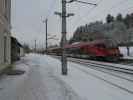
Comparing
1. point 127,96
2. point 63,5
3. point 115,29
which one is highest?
point 115,29

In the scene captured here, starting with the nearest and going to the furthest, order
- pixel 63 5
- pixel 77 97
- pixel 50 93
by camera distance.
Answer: pixel 77 97 < pixel 50 93 < pixel 63 5

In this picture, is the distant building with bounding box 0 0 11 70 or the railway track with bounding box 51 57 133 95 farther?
the distant building with bounding box 0 0 11 70

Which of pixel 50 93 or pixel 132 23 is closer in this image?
pixel 50 93

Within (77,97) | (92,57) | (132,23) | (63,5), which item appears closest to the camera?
(77,97)

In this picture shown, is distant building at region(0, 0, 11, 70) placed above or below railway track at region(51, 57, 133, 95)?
above

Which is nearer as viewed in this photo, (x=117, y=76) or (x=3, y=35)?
(x=117, y=76)

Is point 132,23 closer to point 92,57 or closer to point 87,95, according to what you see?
point 92,57

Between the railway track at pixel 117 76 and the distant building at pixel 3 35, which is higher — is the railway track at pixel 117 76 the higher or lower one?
the lower one

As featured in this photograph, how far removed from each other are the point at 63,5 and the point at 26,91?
7287mm

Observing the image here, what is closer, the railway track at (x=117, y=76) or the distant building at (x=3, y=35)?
the railway track at (x=117, y=76)

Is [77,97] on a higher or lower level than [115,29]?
lower

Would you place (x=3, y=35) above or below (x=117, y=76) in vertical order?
above

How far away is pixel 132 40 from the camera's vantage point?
58.5 m

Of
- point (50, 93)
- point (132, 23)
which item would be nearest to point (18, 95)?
point (50, 93)
